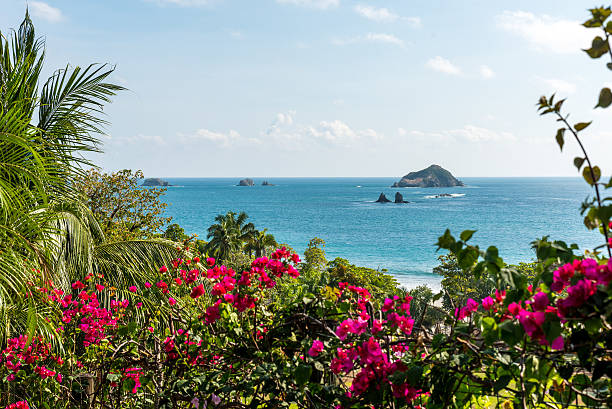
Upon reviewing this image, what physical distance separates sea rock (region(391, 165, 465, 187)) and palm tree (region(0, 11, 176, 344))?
166 m

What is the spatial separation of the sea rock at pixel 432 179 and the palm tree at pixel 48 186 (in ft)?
545

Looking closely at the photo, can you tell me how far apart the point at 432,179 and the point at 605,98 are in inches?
6772

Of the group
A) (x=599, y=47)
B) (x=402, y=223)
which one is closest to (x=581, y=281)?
(x=599, y=47)

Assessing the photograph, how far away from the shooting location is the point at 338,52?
30984 millimetres

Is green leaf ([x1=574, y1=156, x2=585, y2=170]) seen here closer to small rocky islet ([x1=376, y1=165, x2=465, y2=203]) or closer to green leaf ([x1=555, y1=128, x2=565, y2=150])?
green leaf ([x1=555, y1=128, x2=565, y2=150])

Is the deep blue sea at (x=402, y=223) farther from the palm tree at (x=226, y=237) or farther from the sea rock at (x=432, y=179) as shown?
the sea rock at (x=432, y=179)

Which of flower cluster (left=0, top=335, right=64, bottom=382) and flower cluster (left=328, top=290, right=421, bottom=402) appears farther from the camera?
flower cluster (left=0, top=335, right=64, bottom=382)

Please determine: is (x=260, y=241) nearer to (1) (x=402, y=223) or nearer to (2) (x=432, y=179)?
(1) (x=402, y=223)

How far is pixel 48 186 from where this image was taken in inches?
158

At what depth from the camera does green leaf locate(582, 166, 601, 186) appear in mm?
1227

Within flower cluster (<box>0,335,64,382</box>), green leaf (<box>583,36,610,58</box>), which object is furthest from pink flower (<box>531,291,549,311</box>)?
flower cluster (<box>0,335,64,382</box>)

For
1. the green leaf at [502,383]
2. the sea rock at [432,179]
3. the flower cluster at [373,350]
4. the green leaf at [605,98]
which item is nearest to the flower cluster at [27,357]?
the flower cluster at [373,350]

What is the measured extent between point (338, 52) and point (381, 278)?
649 inches

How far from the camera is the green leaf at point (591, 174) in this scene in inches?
48.3
